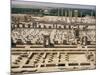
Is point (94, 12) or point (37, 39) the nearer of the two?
point (37, 39)

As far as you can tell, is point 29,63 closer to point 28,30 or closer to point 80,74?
point 28,30

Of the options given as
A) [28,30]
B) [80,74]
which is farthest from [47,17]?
[80,74]

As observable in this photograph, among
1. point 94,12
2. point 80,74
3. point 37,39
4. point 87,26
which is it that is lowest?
point 80,74

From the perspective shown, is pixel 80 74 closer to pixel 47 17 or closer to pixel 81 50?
pixel 81 50

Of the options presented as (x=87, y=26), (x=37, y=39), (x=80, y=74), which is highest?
(x=87, y=26)

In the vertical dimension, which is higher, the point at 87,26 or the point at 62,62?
the point at 87,26

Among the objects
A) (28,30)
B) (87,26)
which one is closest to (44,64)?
(28,30)
